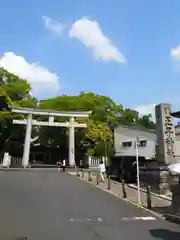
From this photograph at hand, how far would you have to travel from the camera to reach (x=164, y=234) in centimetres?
911

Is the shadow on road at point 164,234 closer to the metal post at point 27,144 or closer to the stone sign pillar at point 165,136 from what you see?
the stone sign pillar at point 165,136

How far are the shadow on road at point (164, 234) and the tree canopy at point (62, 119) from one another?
4178cm

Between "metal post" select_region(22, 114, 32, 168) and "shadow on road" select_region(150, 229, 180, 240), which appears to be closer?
"shadow on road" select_region(150, 229, 180, 240)

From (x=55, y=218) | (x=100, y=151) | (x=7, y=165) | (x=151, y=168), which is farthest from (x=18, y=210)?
(x=100, y=151)

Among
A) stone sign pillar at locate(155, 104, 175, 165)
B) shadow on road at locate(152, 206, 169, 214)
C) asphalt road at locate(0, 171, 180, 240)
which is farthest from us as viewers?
stone sign pillar at locate(155, 104, 175, 165)

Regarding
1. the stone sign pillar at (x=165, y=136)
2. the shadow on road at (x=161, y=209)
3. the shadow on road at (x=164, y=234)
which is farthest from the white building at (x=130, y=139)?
the shadow on road at (x=164, y=234)

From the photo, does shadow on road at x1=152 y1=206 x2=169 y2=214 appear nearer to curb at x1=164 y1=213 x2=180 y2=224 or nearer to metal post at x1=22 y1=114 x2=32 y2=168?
curb at x1=164 y1=213 x2=180 y2=224

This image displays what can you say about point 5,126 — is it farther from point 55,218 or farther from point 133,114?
point 55,218

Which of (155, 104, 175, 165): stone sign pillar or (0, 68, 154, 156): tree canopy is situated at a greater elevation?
(0, 68, 154, 156): tree canopy

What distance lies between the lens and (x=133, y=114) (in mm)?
76125

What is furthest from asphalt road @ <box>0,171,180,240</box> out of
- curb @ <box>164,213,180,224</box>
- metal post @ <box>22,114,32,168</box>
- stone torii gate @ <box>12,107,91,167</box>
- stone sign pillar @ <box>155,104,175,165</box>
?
stone torii gate @ <box>12,107,91,167</box>

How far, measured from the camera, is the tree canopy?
53219 mm

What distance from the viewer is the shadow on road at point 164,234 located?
8672 millimetres

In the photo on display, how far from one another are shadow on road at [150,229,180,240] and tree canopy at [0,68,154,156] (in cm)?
4178
